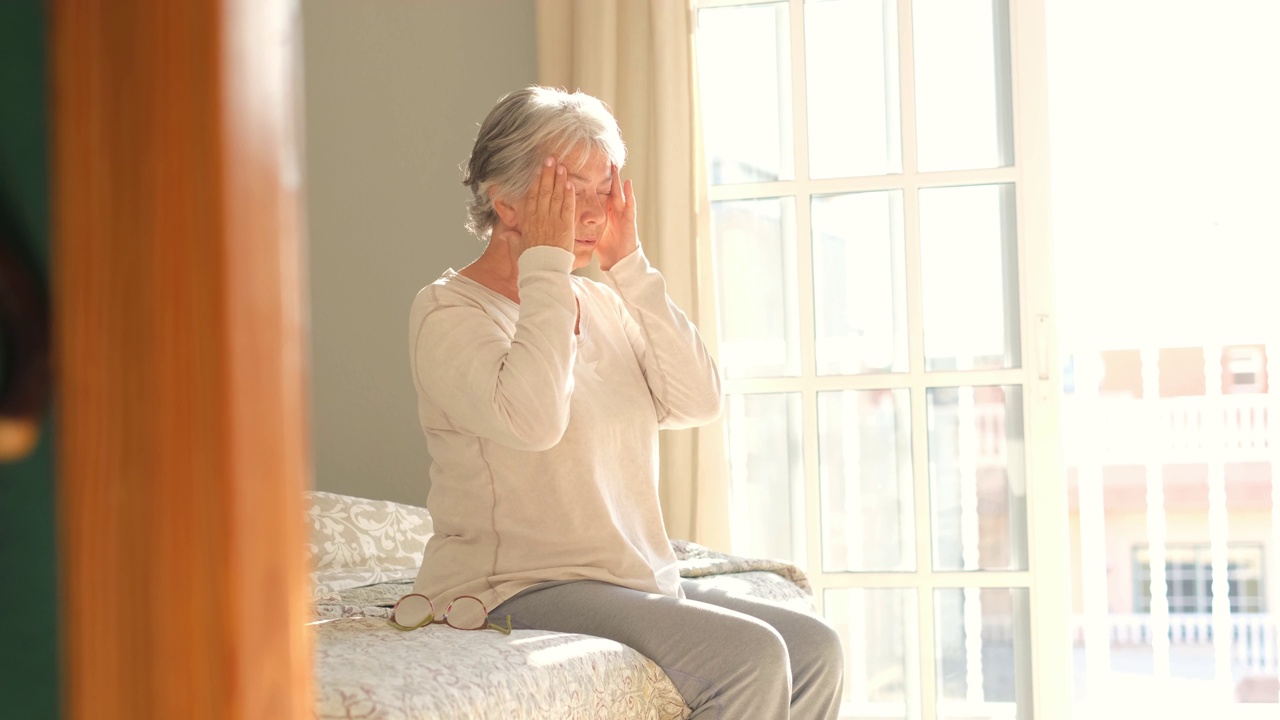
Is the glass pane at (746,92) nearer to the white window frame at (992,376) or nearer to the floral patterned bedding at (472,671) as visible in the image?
the white window frame at (992,376)

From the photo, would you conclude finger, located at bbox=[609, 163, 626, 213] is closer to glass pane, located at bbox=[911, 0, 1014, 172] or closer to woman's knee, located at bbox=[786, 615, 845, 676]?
woman's knee, located at bbox=[786, 615, 845, 676]

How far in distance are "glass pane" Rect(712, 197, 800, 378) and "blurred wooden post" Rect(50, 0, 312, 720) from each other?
265 cm

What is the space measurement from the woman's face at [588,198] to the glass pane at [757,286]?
1316 millimetres

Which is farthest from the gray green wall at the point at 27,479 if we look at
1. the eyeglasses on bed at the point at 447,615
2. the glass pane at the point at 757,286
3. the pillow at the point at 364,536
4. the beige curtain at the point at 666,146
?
the glass pane at the point at 757,286

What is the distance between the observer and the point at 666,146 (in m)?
3.10

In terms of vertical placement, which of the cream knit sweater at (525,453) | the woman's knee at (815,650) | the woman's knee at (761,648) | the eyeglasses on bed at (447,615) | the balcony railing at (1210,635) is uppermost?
the cream knit sweater at (525,453)

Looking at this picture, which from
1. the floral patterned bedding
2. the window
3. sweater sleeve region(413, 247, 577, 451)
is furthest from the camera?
the window

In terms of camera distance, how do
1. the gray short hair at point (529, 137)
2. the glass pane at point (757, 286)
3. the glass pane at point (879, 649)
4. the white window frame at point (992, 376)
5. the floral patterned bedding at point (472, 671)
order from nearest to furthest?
the floral patterned bedding at point (472, 671)
the gray short hair at point (529, 137)
the white window frame at point (992, 376)
the glass pane at point (879, 649)
the glass pane at point (757, 286)

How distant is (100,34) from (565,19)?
2.81 meters

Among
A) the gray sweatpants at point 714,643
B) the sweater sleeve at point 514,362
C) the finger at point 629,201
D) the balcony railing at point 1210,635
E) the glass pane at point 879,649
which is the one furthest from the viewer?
the balcony railing at point 1210,635

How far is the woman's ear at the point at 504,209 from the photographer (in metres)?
1.87

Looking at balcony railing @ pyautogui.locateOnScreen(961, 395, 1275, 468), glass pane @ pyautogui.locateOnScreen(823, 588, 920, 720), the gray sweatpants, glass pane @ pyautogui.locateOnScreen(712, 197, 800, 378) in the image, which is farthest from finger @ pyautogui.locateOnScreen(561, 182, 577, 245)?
balcony railing @ pyautogui.locateOnScreen(961, 395, 1275, 468)

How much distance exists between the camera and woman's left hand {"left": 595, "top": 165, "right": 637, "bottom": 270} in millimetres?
1915

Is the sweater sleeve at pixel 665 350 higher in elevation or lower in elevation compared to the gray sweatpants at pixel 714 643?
higher
